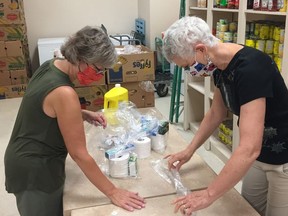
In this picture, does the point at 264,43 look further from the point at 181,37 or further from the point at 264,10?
the point at 181,37

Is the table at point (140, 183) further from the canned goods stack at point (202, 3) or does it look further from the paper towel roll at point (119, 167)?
the canned goods stack at point (202, 3)

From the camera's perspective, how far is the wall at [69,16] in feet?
18.1

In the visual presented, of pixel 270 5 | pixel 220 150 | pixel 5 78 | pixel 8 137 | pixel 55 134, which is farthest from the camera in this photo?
pixel 5 78

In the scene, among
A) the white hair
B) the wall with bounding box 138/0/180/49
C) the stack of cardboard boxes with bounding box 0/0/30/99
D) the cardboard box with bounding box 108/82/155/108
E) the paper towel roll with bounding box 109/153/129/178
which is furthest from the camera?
the wall with bounding box 138/0/180/49

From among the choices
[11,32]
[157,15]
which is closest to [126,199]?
[11,32]

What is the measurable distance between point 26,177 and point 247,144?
905 mm

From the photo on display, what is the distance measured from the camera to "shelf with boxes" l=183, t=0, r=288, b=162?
2262mm

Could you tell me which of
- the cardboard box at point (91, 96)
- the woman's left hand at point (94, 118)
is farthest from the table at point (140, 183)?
the cardboard box at point (91, 96)

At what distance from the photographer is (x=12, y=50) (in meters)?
4.86

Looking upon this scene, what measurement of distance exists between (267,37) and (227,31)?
523 millimetres

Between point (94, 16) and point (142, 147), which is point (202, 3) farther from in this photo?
point (94, 16)

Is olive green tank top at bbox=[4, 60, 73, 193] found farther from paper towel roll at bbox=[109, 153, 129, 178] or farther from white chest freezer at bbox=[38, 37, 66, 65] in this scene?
white chest freezer at bbox=[38, 37, 66, 65]

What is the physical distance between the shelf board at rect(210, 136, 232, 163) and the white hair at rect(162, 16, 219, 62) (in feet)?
6.34

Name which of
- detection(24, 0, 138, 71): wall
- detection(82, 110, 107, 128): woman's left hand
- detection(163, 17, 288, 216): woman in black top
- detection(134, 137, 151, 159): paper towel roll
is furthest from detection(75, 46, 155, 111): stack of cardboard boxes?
detection(24, 0, 138, 71): wall
